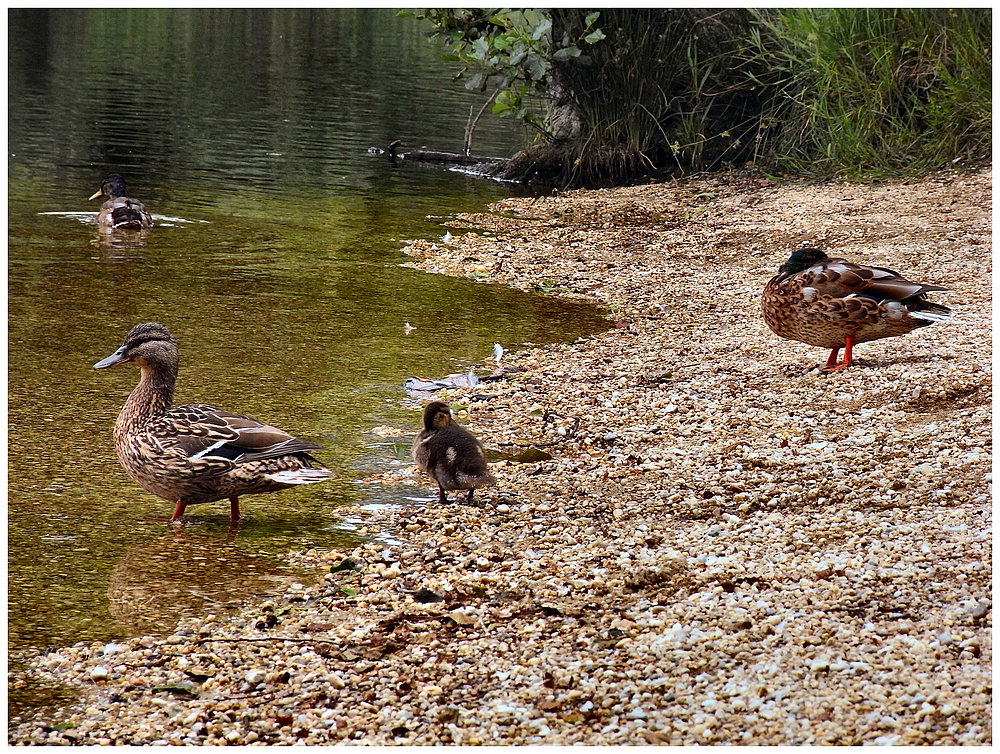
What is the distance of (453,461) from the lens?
18.2 ft

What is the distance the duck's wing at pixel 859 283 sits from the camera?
22.9 ft

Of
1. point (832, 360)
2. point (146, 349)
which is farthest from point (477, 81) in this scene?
point (146, 349)

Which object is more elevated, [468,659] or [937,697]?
[937,697]

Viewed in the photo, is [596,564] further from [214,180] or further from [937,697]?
[214,180]

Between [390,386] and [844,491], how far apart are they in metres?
3.36

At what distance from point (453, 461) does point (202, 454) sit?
1.20m

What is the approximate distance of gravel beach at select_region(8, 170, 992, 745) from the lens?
141 inches

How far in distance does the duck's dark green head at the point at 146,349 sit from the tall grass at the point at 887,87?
1071 centimetres

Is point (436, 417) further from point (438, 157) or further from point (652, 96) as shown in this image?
point (438, 157)

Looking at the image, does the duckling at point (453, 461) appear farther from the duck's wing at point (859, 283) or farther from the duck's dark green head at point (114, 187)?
the duck's dark green head at point (114, 187)

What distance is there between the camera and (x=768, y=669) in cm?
372

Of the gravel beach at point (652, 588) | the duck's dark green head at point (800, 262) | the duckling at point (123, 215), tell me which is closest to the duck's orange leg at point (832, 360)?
the gravel beach at point (652, 588)

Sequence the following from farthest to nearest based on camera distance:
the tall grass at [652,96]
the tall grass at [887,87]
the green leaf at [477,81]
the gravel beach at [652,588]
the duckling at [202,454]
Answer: the tall grass at [652,96] → the green leaf at [477,81] → the tall grass at [887,87] → the duckling at [202,454] → the gravel beach at [652,588]

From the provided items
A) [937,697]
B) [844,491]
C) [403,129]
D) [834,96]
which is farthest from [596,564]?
[403,129]
